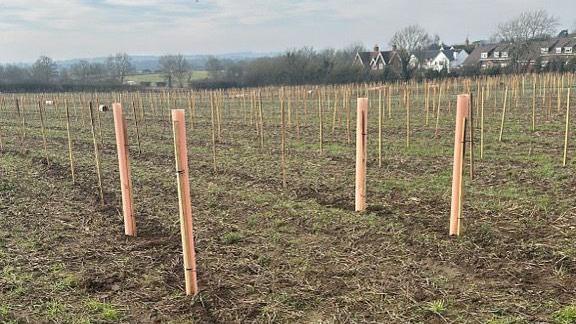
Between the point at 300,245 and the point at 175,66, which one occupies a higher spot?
the point at 175,66

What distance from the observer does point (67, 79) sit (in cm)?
6191

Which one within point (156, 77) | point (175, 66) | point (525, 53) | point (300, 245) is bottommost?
point (300, 245)

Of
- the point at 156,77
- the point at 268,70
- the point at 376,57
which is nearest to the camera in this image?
the point at 268,70

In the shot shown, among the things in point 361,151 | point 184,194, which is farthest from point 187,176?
point 361,151

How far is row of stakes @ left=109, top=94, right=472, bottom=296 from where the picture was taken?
3.50m

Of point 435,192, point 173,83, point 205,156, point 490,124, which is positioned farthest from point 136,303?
point 173,83

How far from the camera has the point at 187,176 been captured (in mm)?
3605

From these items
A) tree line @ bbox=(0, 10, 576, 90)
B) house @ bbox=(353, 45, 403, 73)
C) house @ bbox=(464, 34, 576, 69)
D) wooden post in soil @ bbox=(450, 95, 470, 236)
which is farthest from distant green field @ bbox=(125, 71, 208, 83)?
wooden post in soil @ bbox=(450, 95, 470, 236)

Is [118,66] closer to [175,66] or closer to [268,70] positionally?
[175,66]

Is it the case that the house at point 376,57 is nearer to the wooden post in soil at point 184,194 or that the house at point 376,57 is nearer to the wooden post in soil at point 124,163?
the wooden post in soil at point 124,163

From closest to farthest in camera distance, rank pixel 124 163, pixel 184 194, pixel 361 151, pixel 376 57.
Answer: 1. pixel 184 194
2. pixel 124 163
3. pixel 361 151
4. pixel 376 57

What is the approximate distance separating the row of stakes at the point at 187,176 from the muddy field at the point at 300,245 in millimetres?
175

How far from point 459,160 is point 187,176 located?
261 centimetres

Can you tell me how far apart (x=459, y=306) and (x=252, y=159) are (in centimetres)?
661
